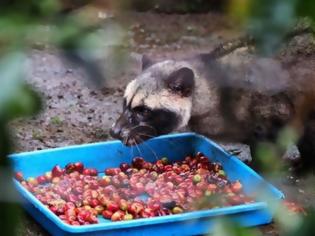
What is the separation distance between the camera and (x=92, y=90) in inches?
250

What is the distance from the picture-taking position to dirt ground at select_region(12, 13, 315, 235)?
5.61 metres

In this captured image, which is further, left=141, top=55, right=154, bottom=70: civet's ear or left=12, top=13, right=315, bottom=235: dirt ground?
left=12, top=13, right=315, bottom=235: dirt ground

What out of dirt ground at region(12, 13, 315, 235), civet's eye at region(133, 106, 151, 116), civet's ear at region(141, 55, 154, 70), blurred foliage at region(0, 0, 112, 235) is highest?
blurred foliage at region(0, 0, 112, 235)

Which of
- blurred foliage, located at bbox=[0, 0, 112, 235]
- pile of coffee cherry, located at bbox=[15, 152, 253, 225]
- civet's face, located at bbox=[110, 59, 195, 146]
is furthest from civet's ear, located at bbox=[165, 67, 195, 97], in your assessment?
blurred foliage, located at bbox=[0, 0, 112, 235]

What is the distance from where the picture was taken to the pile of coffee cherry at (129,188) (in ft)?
13.5

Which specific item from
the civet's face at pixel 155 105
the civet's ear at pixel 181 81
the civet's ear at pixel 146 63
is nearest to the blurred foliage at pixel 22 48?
the civet's face at pixel 155 105

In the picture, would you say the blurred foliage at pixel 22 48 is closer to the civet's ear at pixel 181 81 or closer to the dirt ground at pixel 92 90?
the dirt ground at pixel 92 90

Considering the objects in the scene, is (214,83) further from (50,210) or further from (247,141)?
(50,210)

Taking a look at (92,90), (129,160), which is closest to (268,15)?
(129,160)

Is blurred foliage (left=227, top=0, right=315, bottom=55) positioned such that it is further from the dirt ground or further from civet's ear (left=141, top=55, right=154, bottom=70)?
A: civet's ear (left=141, top=55, right=154, bottom=70)

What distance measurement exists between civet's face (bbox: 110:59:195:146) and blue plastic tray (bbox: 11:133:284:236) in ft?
0.38

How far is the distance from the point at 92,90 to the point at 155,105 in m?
1.57

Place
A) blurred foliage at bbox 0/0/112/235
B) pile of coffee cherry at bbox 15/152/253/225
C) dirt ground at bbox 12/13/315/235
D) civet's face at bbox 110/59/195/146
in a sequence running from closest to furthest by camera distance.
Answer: blurred foliage at bbox 0/0/112/235
pile of coffee cherry at bbox 15/152/253/225
civet's face at bbox 110/59/195/146
dirt ground at bbox 12/13/315/235

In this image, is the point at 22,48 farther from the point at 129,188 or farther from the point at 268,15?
the point at 129,188
